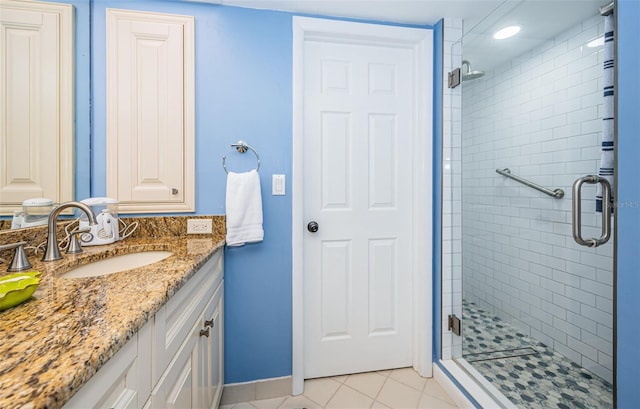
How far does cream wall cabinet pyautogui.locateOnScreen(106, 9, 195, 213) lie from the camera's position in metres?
1.38

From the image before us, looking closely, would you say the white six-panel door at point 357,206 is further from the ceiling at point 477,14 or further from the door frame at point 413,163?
the ceiling at point 477,14

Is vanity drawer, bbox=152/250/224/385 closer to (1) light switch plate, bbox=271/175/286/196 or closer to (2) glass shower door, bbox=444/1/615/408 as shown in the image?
(1) light switch plate, bbox=271/175/286/196

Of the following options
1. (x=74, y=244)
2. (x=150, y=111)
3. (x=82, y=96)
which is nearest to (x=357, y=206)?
(x=150, y=111)

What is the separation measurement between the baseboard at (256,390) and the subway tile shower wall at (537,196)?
1.20 meters

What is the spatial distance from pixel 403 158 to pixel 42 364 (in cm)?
167

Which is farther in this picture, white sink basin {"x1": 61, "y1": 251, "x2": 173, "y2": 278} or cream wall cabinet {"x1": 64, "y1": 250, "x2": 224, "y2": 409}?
white sink basin {"x1": 61, "y1": 251, "x2": 173, "y2": 278}

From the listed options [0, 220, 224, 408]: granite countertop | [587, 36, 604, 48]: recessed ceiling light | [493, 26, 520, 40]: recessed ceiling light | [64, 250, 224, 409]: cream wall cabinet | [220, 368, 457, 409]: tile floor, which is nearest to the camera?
[0, 220, 224, 408]: granite countertop

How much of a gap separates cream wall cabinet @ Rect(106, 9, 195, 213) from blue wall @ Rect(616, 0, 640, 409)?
5.62 feet

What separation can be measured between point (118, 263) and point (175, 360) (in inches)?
23.7

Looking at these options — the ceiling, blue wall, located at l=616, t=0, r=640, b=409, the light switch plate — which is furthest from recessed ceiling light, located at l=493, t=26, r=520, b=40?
the light switch plate

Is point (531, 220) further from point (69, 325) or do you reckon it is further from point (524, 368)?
point (69, 325)

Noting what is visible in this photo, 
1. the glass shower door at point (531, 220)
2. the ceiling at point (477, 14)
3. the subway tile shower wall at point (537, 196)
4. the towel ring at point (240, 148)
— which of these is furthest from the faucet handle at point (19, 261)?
the subway tile shower wall at point (537, 196)

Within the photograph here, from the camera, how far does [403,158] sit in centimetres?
170

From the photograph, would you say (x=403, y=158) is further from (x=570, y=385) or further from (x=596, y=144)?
(x=570, y=385)
